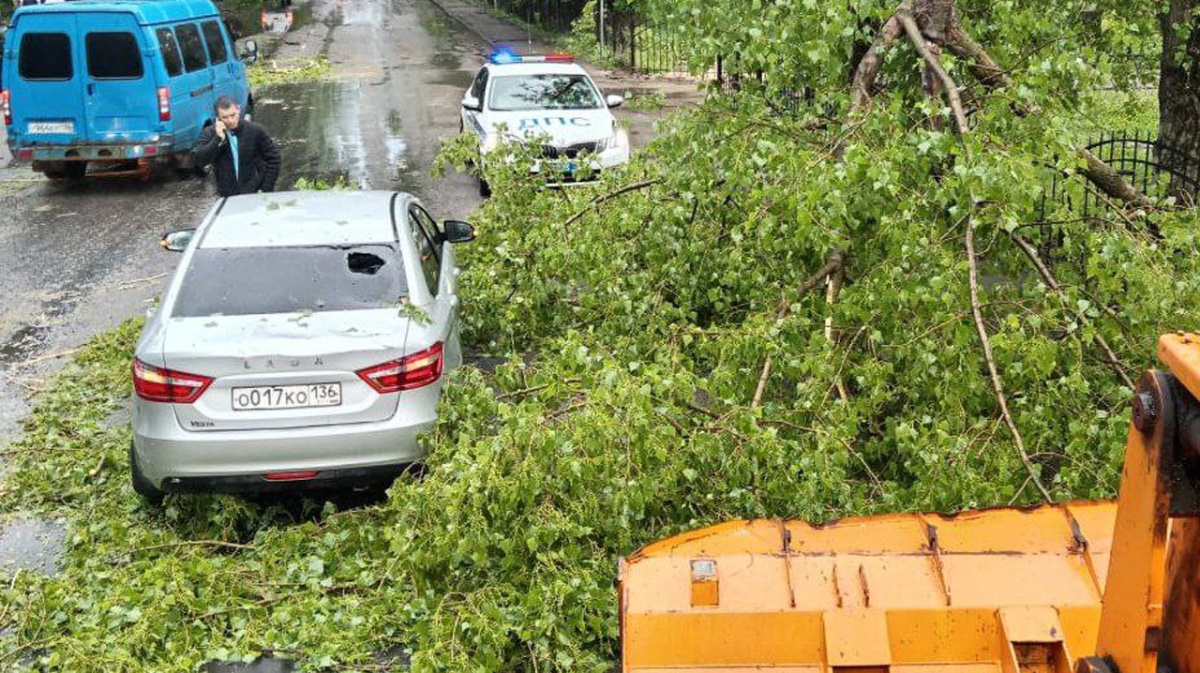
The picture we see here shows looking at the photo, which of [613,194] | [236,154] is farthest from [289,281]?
[236,154]

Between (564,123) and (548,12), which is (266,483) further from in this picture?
(548,12)

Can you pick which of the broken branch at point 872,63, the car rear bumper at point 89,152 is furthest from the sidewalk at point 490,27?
the broken branch at point 872,63

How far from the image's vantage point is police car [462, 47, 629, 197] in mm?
14320

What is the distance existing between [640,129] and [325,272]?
44.4 ft

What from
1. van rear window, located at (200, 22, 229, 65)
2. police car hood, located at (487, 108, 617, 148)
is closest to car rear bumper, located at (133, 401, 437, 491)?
police car hood, located at (487, 108, 617, 148)

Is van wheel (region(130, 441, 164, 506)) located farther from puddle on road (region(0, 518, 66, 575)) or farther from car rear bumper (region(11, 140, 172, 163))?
car rear bumper (region(11, 140, 172, 163))

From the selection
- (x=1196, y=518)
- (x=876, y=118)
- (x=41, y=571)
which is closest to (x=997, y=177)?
(x=876, y=118)

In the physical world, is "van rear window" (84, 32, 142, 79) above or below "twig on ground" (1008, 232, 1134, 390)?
above

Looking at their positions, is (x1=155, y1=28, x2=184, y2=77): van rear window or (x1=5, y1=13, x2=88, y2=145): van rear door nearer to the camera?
(x1=5, y1=13, x2=88, y2=145): van rear door

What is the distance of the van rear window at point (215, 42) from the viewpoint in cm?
1736

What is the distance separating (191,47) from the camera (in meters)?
16.6

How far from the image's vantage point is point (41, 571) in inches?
237

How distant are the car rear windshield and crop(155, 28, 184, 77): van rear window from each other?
9.81 m

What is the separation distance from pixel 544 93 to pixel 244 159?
6.32 m
